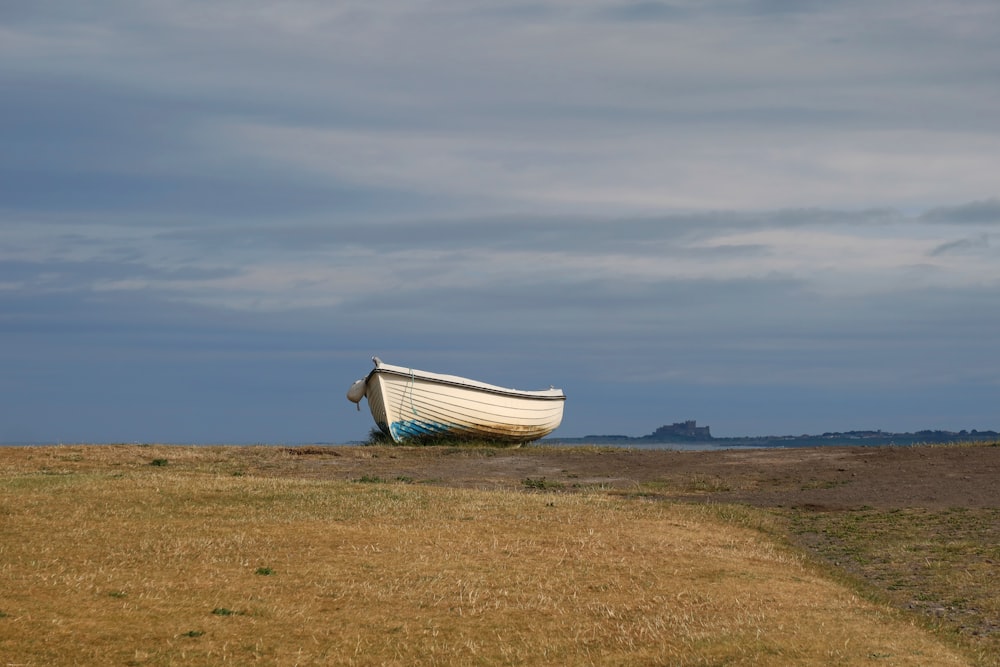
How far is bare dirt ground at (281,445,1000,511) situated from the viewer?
24.8 m

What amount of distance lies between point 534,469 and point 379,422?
10.4m

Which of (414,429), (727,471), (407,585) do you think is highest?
(414,429)

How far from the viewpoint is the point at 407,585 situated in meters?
13.6

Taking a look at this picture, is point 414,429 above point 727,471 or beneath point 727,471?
above

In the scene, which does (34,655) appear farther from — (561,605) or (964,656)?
(964,656)

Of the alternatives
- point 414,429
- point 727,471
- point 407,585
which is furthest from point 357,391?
point 407,585

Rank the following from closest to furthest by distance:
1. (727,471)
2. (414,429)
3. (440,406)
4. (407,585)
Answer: (407,585) → (727,471) → (414,429) → (440,406)

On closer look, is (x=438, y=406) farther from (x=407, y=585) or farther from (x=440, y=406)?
(x=407, y=585)

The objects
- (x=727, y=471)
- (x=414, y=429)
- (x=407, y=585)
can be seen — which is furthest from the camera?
(x=414, y=429)

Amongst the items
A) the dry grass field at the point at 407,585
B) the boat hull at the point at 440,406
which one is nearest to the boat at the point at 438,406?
the boat hull at the point at 440,406

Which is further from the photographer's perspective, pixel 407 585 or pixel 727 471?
pixel 727 471

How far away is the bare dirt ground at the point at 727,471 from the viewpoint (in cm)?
2483

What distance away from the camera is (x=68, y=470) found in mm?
26688

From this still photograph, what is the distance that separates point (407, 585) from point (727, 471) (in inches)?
707
